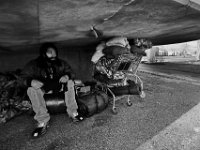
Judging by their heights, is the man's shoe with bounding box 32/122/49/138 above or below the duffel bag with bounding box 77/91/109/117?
below

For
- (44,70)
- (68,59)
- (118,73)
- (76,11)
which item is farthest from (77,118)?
(68,59)

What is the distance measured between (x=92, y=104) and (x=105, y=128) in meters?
0.51

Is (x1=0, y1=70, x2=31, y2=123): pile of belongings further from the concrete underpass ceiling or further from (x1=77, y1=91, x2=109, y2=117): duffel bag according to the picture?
the concrete underpass ceiling

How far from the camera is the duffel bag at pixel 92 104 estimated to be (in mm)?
2287

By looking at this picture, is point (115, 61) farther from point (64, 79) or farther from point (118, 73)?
point (64, 79)

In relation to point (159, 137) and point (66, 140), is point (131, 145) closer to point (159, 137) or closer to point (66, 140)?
point (159, 137)

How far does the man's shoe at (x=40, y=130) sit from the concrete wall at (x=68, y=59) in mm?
2174

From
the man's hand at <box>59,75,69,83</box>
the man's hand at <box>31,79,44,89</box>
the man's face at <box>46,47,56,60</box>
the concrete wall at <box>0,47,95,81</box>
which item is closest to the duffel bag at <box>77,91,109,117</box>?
the man's hand at <box>59,75,69,83</box>

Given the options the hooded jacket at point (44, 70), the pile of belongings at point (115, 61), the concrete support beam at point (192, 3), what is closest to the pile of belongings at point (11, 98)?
the hooded jacket at point (44, 70)

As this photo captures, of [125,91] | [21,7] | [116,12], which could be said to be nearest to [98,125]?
[125,91]

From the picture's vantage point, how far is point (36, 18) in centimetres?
138

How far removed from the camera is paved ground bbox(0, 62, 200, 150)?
166 cm

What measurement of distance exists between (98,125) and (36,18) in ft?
5.64

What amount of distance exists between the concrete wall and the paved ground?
1611 millimetres
